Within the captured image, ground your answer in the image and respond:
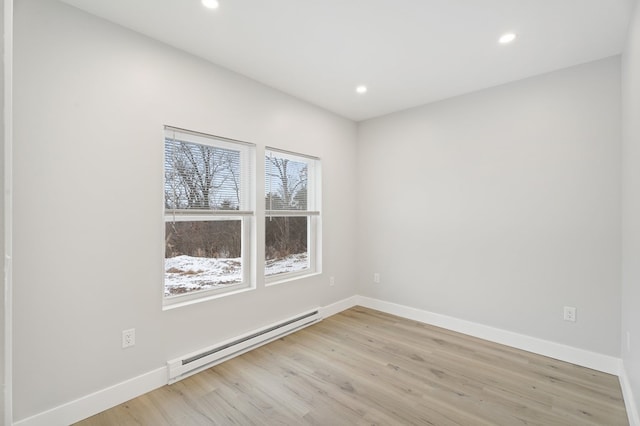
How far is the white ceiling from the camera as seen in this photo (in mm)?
1910

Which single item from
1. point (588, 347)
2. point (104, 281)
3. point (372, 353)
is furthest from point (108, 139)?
point (588, 347)

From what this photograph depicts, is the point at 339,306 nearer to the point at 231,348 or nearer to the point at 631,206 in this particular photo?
the point at 231,348

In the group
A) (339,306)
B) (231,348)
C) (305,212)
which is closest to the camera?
(231,348)

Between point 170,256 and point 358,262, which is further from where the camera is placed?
point 358,262

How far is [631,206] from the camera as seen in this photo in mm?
1932

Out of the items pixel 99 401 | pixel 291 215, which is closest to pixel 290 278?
pixel 291 215

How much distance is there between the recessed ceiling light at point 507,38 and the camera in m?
2.18

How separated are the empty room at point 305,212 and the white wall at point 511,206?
0.06ft

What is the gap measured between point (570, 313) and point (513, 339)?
0.55 metres

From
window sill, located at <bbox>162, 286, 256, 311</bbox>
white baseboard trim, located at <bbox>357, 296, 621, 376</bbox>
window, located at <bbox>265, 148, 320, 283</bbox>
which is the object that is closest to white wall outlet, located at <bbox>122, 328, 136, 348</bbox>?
window sill, located at <bbox>162, 286, 256, 311</bbox>

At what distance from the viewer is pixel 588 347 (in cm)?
252

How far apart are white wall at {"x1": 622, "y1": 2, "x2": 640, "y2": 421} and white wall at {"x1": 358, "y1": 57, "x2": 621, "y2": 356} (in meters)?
0.21

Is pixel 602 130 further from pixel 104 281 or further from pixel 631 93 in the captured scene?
pixel 104 281

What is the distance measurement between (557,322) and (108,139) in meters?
3.95
